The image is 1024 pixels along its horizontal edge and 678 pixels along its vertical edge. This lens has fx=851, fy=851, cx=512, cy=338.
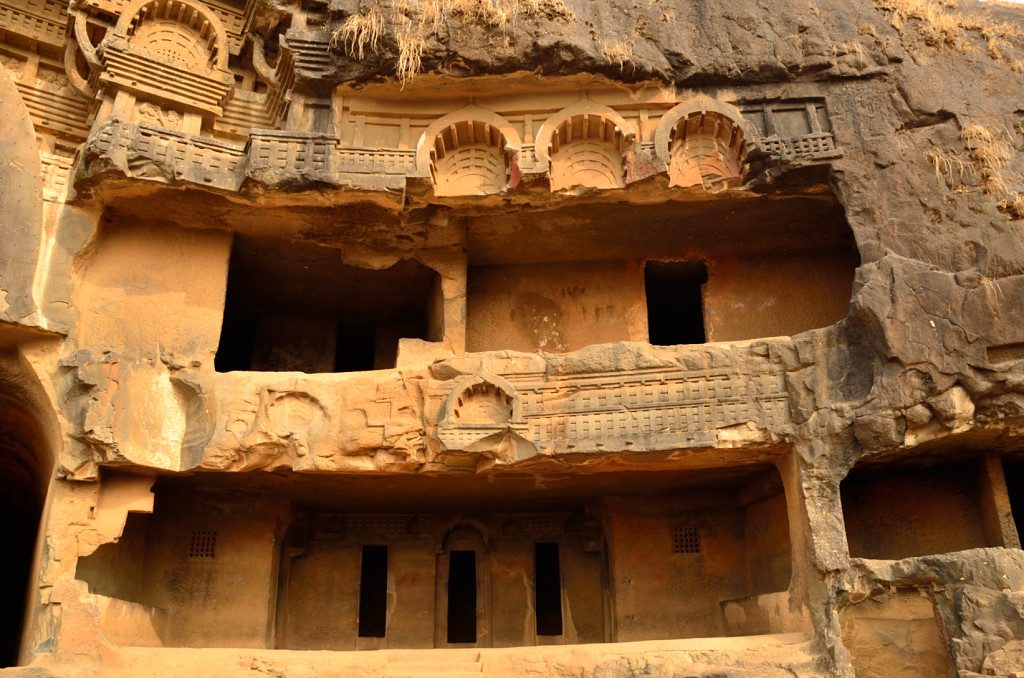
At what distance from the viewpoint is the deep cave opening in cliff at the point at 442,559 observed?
9.54 meters

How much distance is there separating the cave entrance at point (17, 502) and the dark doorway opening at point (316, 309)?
266cm

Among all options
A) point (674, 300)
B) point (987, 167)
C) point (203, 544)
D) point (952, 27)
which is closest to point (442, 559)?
point (203, 544)

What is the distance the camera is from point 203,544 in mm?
10039

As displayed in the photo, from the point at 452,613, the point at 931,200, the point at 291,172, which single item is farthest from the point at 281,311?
the point at 931,200

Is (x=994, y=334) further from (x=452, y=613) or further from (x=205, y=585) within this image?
(x=205, y=585)

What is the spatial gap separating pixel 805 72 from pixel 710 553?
225 inches

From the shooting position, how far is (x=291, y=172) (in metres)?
9.15

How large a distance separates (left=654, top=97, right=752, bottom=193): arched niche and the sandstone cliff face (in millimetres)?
162

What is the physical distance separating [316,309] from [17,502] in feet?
18.4

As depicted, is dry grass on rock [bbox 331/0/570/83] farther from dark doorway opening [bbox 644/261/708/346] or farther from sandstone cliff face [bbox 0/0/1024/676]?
dark doorway opening [bbox 644/261/708/346]

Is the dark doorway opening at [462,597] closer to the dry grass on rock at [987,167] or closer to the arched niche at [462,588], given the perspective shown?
the arched niche at [462,588]

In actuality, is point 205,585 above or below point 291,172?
below

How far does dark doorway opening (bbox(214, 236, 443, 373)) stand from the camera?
35.1ft

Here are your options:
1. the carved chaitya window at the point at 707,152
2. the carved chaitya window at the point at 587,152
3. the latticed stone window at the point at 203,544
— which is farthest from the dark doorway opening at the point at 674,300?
the latticed stone window at the point at 203,544
